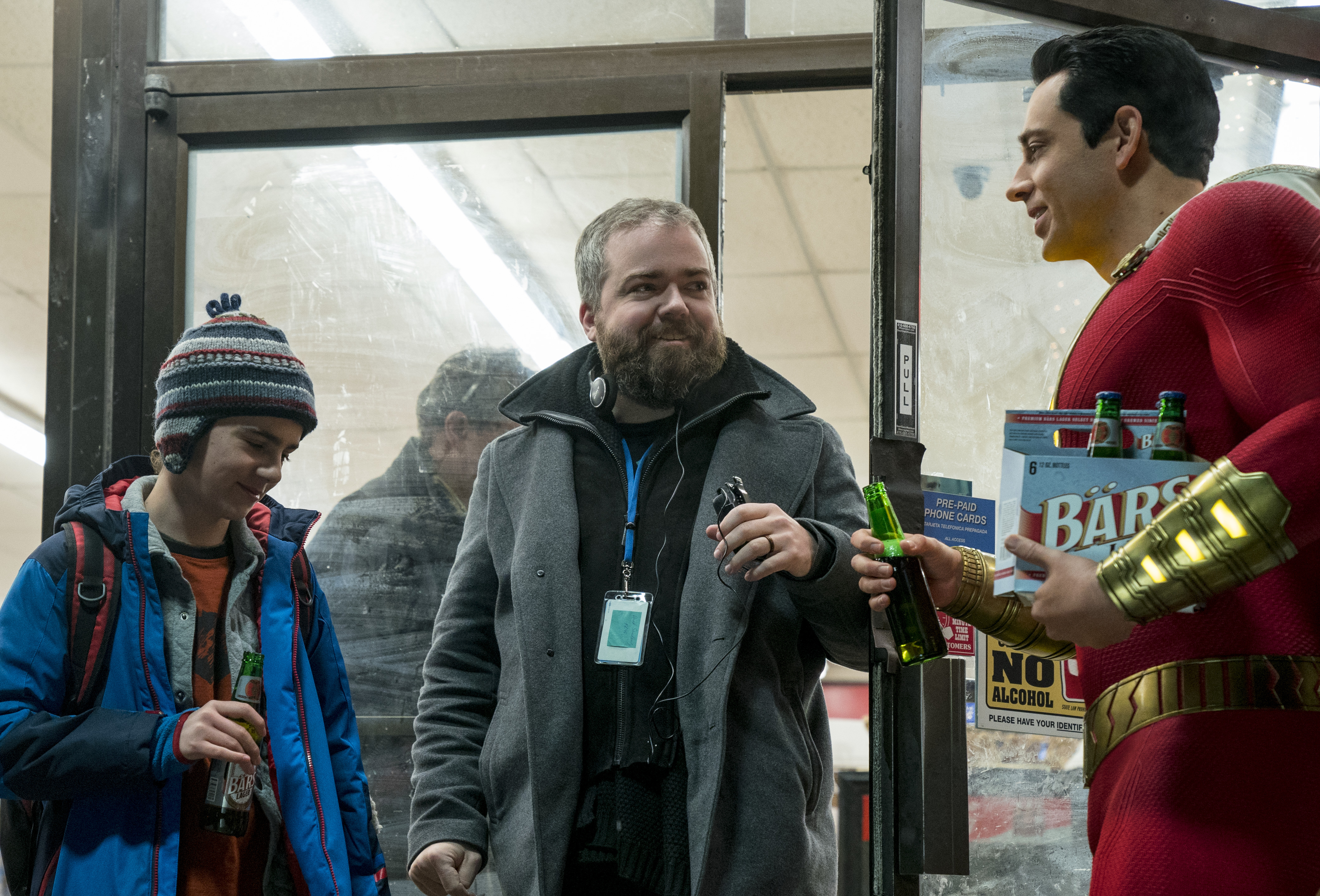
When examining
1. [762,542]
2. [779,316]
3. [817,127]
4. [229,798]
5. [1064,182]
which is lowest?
[229,798]

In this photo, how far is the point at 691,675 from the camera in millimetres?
2137

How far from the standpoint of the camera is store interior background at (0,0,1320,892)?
250 centimetres

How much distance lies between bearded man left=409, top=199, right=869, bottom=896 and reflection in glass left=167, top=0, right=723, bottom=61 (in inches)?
50.2

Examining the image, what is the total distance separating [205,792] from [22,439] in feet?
13.3

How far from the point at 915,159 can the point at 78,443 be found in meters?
2.51

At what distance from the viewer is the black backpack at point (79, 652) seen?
7.35 feet

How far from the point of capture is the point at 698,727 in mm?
2088

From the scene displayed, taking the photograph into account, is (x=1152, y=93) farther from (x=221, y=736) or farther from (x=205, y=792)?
(x=205, y=792)

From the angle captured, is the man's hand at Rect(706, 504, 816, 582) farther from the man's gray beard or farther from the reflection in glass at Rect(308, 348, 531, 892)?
the reflection in glass at Rect(308, 348, 531, 892)

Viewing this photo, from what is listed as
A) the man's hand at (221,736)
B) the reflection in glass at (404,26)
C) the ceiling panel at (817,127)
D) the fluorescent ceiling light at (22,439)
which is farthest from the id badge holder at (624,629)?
the ceiling panel at (817,127)

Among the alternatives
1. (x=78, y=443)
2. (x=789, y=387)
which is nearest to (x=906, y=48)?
(x=789, y=387)

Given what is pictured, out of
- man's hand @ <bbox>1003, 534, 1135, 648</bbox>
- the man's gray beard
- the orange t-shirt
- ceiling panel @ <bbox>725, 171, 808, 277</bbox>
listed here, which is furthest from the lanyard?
ceiling panel @ <bbox>725, 171, 808, 277</bbox>

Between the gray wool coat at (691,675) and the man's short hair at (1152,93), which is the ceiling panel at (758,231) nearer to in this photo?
the gray wool coat at (691,675)

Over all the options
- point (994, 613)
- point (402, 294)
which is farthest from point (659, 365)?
point (402, 294)
